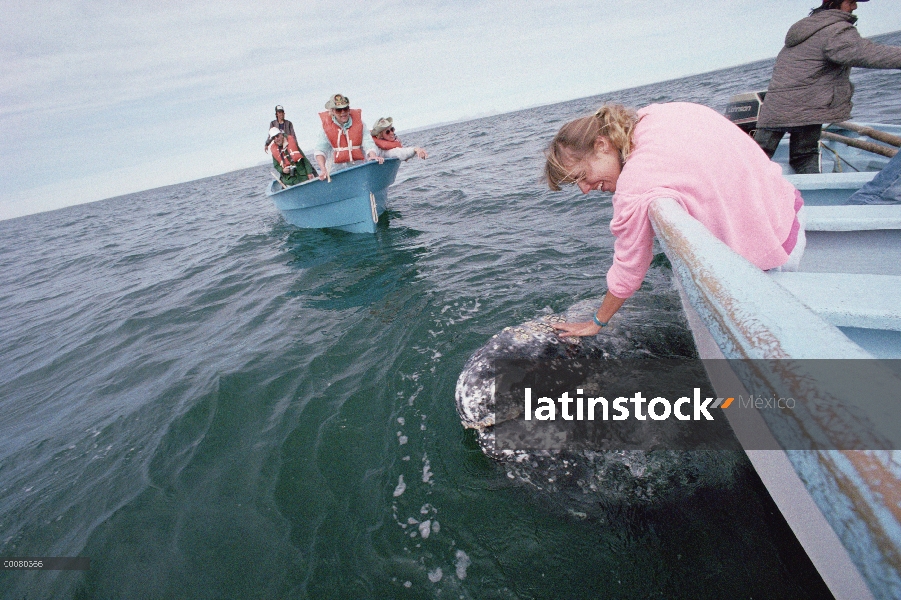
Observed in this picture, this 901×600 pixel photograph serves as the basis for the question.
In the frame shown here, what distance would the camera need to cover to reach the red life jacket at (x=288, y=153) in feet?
36.5

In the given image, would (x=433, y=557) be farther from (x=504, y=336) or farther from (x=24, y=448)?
(x=24, y=448)

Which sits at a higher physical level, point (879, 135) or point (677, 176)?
point (677, 176)

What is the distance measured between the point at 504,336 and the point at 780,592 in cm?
196

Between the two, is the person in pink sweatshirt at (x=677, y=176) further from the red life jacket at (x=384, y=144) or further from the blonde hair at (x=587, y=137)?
the red life jacket at (x=384, y=144)

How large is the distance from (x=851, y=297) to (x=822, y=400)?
56.1 inches

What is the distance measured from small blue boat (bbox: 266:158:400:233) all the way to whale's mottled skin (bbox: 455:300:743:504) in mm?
6942

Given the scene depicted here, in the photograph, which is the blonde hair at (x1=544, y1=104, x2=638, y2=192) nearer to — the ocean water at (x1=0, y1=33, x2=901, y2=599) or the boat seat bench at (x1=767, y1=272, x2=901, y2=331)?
the ocean water at (x1=0, y1=33, x2=901, y2=599)

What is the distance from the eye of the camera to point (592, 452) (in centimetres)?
256

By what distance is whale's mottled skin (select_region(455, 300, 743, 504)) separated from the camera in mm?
2436

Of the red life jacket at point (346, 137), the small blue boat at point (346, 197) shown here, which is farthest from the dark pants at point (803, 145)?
the red life jacket at point (346, 137)

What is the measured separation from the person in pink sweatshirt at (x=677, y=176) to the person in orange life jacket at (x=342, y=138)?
7.80 metres

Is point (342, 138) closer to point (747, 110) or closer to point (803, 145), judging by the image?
point (747, 110)

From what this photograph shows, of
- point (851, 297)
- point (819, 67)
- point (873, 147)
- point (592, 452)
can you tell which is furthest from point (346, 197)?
point (851, 297)

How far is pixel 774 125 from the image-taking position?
4441 millimetres
